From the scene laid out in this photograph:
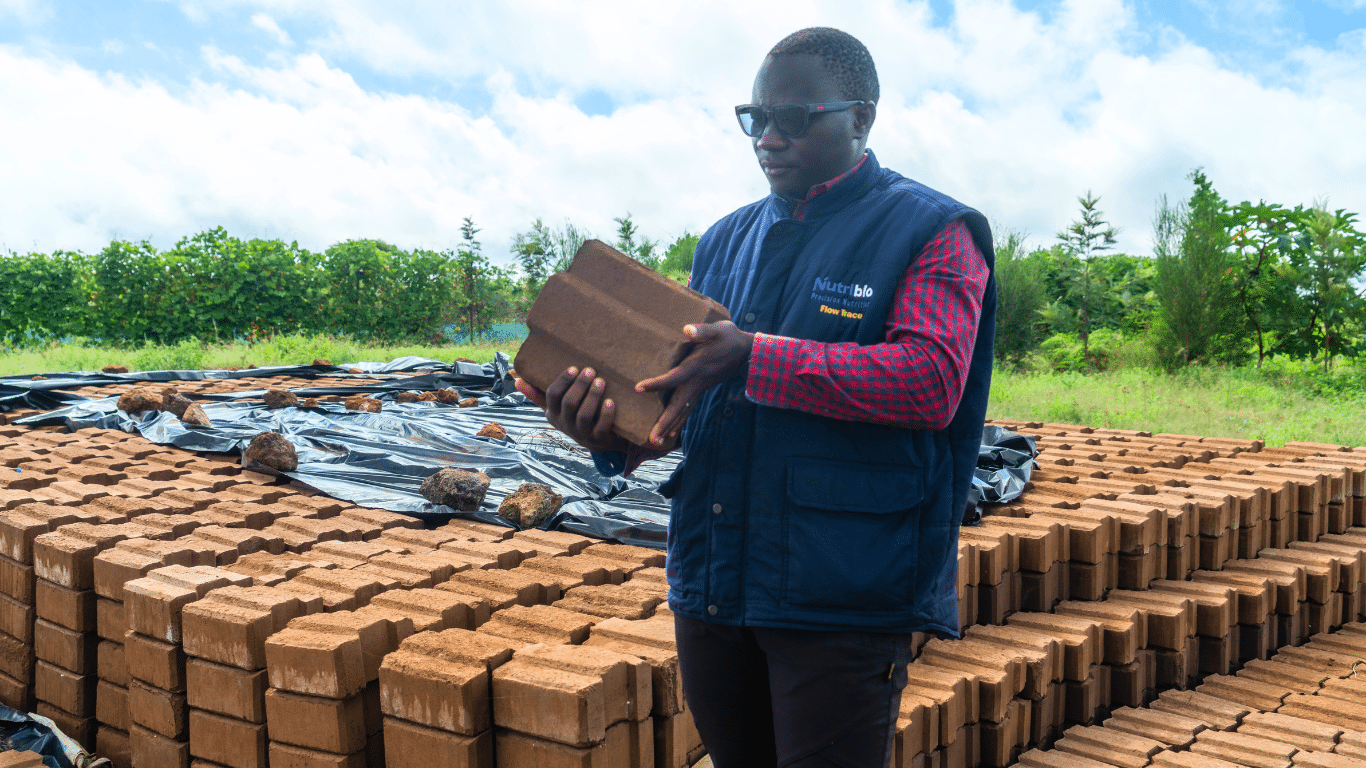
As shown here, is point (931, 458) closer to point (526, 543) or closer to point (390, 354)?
point (526, 543)

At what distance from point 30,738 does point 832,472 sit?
318 centimetres

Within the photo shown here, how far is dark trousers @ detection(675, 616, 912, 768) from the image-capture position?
4.17 feet

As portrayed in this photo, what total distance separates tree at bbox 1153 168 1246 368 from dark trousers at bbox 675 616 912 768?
15376 millimetres

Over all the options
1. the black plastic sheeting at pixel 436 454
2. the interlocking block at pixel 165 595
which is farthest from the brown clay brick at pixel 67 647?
the black plastic sheeting at pixel 436 454

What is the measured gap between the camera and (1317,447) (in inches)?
234

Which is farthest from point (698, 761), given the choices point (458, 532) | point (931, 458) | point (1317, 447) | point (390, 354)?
point (390, 354)

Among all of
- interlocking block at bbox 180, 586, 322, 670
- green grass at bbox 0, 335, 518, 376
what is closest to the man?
interlocking block at bbox 180, 586, 322, 670

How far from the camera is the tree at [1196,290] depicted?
568 inches

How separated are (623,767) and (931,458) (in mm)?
1171

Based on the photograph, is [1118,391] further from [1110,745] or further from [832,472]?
[832,472]

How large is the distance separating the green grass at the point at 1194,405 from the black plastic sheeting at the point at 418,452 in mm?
6319

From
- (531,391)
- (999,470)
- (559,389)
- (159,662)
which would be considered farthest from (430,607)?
(999,470)

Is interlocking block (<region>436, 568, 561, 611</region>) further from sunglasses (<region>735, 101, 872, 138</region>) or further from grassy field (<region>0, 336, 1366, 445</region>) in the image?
grassy field (<region>0, 336, 1366, 445</region>)

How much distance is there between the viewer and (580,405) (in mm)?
1343
